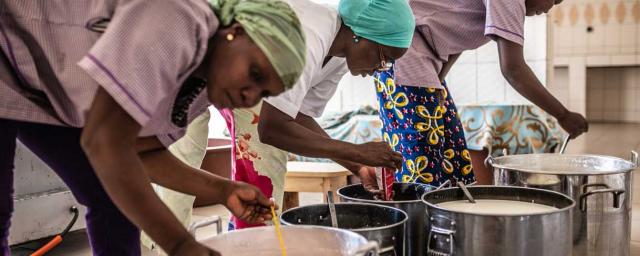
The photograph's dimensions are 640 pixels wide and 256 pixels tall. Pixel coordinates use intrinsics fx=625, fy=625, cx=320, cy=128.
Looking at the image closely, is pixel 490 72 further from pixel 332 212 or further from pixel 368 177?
pixel 332 212

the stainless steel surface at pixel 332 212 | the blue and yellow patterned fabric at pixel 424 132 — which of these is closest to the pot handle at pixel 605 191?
the blue and yellow patterned fabric at pixel 424 132

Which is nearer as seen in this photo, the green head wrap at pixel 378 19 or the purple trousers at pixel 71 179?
the purple trousers at pixel 71 179

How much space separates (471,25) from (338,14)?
1.97 feet

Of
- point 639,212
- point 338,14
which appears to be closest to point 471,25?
point 338,14

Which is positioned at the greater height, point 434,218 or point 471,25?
point 471,25

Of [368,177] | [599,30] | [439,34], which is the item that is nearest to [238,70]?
[368,177]

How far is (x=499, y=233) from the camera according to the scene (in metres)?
1.21

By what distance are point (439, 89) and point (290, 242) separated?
1.00 m

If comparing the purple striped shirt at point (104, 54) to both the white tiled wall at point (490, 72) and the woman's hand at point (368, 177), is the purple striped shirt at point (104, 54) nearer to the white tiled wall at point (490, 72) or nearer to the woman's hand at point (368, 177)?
the woman's hand at point (368, 177)

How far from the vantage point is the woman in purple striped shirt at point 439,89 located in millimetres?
1942

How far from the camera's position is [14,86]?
1.03 metres

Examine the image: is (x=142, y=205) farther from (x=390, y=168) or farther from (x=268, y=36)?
(x=390, y=168)

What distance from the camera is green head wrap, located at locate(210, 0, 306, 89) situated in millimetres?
917

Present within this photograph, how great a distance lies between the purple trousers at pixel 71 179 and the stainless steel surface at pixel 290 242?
0.75 feet
